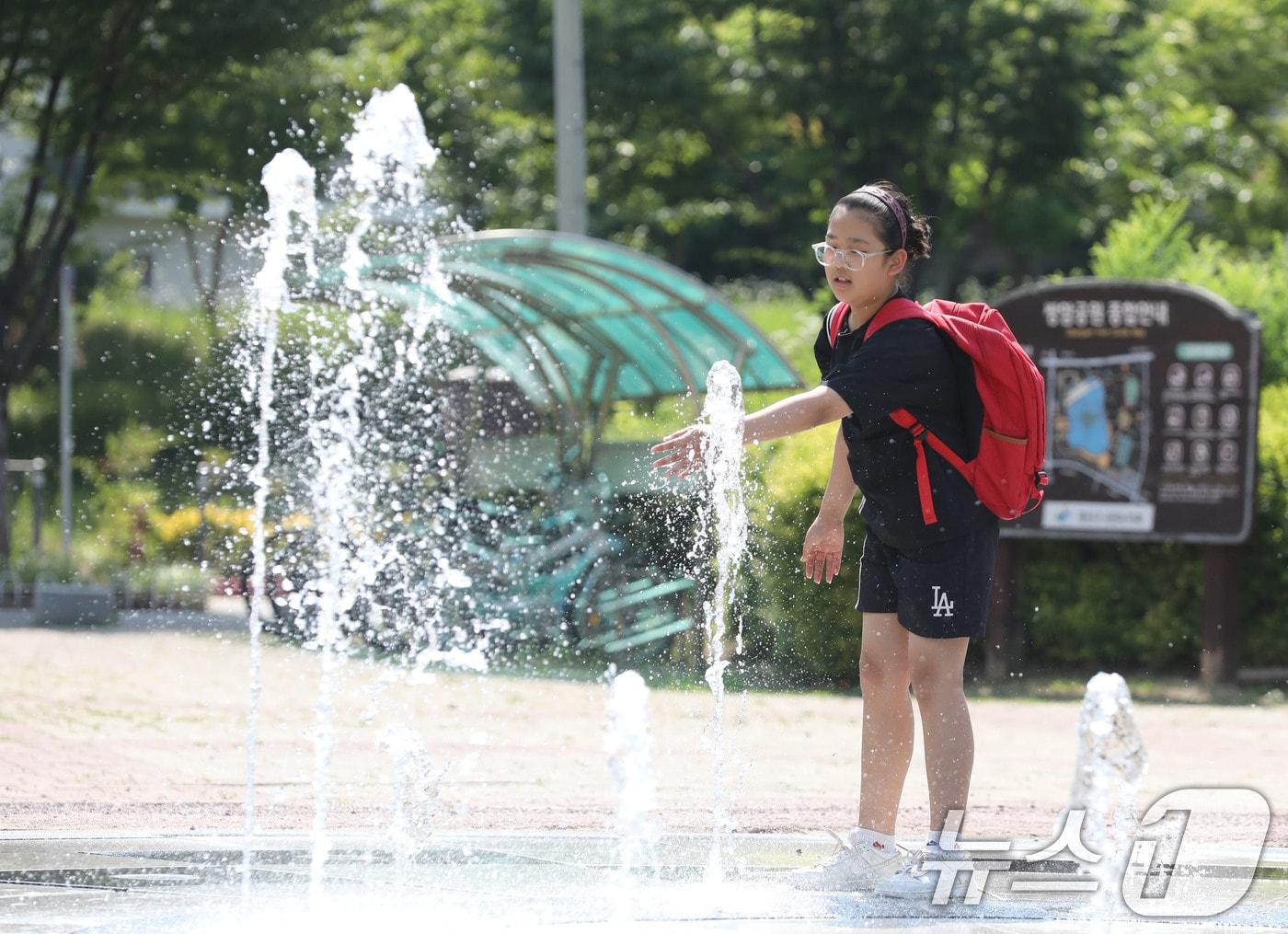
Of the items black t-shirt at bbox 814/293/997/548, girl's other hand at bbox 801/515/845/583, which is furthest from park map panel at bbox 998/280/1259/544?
black t-shirt at bbox 814/293/997/548

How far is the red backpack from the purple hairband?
0.17 meters

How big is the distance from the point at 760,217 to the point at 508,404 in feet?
50.0

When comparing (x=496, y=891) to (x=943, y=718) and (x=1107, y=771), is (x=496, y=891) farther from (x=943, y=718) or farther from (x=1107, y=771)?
(x=1107, y=771)

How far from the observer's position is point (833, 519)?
4449 mm

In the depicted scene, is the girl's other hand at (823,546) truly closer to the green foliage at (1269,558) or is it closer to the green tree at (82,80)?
the green foliage at (1269,558)

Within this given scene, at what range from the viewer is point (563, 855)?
185 inches

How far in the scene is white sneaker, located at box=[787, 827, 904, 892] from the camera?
428 cm

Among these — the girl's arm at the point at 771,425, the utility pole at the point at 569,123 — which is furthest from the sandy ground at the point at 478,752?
the utility pole at the point at 569,123

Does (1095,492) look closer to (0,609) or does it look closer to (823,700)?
(823,700)

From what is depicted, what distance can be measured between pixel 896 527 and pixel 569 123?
8.44 metres

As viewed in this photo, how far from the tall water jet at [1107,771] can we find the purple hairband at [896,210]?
1106 mm

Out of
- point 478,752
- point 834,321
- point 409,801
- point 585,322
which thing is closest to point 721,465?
point 834,321

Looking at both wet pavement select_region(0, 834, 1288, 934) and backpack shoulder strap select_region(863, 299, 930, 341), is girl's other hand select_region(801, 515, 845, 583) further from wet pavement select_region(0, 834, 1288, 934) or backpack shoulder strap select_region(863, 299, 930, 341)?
wet pavement select_region(0, 834, 1288, 934)

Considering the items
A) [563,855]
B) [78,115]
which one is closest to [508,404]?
[78,115]
